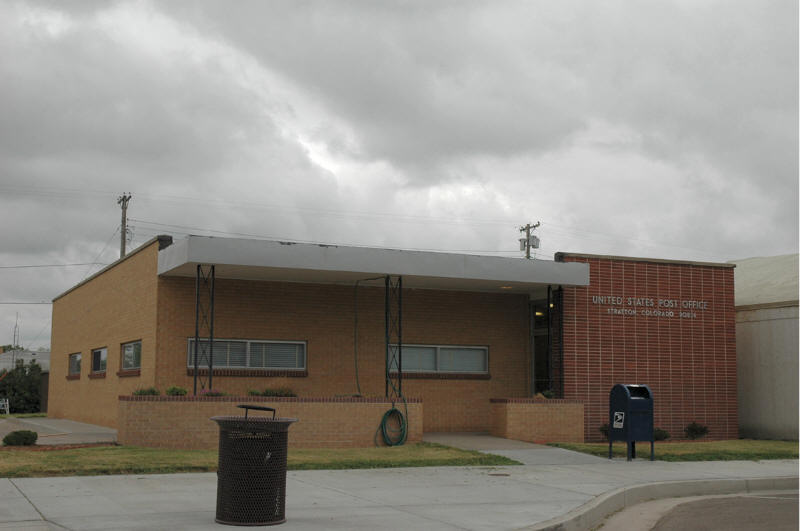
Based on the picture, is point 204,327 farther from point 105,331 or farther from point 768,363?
point 768,363

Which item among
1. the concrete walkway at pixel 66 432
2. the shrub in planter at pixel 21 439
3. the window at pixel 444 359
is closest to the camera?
the shrub in planter at pixel 21 439

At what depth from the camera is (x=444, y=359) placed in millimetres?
22984

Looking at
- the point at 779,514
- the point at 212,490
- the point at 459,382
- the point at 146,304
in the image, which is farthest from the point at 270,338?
the point at 779,514

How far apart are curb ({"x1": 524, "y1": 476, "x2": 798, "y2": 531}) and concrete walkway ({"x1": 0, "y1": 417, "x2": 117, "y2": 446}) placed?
34.7 feet

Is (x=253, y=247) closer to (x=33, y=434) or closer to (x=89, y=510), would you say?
(x=33, y=434)

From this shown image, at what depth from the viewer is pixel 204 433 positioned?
686 inches

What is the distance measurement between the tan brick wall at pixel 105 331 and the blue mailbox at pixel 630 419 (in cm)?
987

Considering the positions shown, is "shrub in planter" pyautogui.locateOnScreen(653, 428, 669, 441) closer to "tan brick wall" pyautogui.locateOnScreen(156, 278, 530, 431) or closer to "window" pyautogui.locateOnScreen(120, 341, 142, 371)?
"tan brick wall" pyautogui.locateOnScreen(156, 278, 530, 431)

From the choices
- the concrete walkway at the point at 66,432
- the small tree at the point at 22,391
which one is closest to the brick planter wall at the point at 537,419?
the concrete walkway at the point at 66,432

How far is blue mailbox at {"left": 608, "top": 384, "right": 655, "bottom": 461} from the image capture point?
1752cm

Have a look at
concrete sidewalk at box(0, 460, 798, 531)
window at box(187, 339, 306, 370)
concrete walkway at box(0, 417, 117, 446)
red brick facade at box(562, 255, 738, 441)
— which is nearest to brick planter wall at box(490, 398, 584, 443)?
red brick facade at box(562, 255, 738, 441)

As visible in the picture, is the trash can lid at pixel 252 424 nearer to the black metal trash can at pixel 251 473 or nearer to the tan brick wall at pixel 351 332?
the black metal trash can at pixel 251 473

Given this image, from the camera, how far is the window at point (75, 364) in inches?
1161

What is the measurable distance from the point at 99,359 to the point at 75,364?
151 inches
